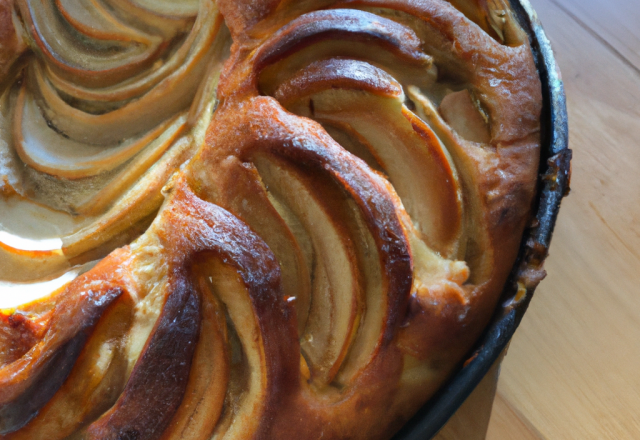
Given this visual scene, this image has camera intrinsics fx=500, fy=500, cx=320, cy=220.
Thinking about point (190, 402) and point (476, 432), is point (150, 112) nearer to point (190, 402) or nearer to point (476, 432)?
point (190, 402)

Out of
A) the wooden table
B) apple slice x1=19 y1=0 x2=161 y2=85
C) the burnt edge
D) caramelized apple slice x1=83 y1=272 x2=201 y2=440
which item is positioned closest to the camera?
caramelized apple slice x1=83 y1=272 x2=201 y2=440

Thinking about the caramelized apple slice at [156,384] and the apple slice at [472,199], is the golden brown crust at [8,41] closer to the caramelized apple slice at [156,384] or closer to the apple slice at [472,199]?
the caramelized apple slice at [156,384]

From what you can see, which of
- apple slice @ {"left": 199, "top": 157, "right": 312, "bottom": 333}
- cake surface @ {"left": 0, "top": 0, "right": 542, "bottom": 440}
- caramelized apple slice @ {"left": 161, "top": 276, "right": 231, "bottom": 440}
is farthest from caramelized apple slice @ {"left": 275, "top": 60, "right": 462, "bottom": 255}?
caramelized apple slice @ {"left": 161, "top": 276, "right": 231, "bottom": 440}

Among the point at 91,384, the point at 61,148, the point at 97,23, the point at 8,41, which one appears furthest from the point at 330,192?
the point at 8,41

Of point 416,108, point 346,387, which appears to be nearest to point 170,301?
point 346,387

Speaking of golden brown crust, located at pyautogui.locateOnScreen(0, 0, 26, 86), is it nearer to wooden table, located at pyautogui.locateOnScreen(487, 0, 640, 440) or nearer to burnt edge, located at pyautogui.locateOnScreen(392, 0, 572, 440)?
burnt edge, located at pyautogui.locateOnScreen(392, 0, 572, 440)

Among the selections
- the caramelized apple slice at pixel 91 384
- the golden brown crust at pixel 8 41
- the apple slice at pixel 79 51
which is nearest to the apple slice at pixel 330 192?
the caramelized apple slice at pixel 91 384

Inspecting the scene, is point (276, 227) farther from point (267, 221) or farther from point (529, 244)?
point (529, 244)
